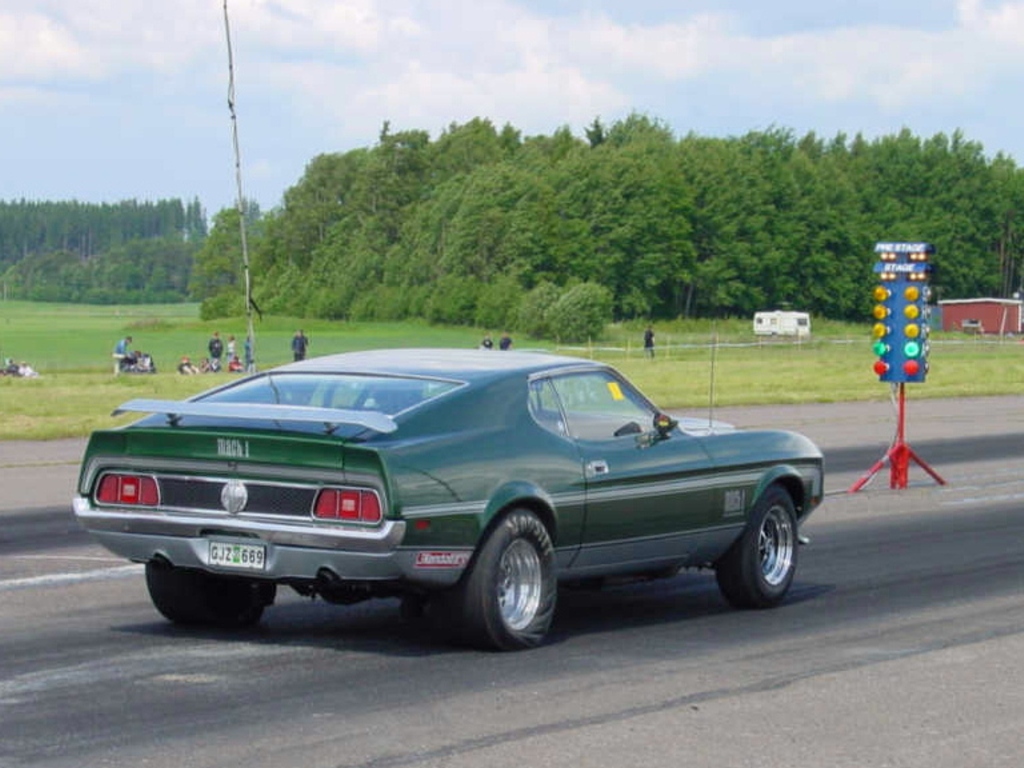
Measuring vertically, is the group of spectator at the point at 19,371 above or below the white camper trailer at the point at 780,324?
above

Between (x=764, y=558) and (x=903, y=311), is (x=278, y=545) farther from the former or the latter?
(x=903, y=311)

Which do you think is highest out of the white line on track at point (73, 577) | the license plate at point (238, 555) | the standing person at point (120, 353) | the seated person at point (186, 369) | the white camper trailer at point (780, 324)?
the license plate at point (238, 555)

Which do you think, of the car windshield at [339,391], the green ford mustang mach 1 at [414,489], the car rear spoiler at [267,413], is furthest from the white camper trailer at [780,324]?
the car rear spoiler at [267,413]

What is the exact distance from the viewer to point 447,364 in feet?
31.9

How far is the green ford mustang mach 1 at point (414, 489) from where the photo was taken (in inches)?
332

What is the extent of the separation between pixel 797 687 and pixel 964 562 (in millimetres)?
5458

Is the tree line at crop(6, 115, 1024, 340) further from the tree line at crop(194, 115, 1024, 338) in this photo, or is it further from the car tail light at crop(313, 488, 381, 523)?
the car tail light at crop(313, 488, 381, 523)

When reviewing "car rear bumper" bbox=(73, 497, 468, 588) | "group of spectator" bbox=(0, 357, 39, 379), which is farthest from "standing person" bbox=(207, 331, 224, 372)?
"car rear bumper" bbox=(73, 497, 468, 588)

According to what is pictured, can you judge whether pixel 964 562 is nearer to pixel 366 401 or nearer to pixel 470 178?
pixel 366 401

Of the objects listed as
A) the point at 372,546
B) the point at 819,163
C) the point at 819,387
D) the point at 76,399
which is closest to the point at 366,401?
the point at 372,546

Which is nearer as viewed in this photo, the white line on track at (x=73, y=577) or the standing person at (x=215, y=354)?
the white line on track at (x=73, y=577)

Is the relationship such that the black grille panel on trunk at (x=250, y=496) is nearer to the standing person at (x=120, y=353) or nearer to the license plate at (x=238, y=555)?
the license plate at (x=238, y=555)

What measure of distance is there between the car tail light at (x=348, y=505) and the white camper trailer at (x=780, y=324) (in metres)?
97.9

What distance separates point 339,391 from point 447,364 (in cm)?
65
